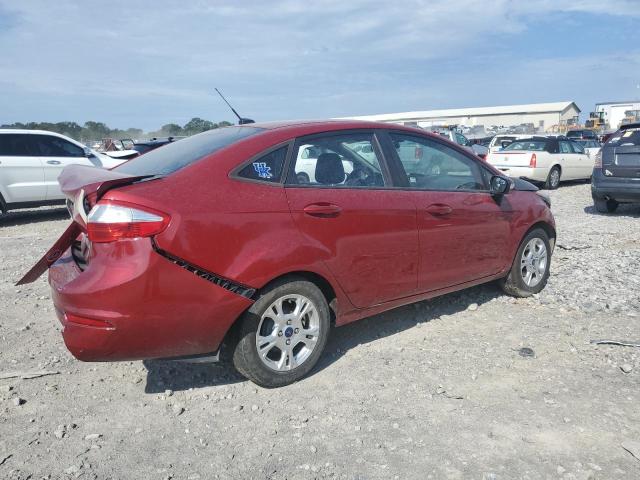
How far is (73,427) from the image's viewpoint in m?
3.14

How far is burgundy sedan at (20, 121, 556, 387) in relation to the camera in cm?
296

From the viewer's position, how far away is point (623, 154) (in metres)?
9.48

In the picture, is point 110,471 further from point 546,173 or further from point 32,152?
point 546,173

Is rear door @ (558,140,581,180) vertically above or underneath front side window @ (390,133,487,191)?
underneath

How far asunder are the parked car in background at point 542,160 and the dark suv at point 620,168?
483cm

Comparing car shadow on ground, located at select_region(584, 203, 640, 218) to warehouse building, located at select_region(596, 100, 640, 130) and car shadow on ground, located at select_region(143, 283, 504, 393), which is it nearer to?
car shadow on ground, located at select_region(143, 283, 504, 393)

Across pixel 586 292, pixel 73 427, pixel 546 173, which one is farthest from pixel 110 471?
pixel 546 173

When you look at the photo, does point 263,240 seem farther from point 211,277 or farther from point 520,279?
point 520,279

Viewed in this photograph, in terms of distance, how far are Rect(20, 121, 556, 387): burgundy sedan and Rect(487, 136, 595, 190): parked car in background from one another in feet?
36.2

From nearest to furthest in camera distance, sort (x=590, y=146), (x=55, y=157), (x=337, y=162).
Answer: (x=337, y=162) < (x=55, y=157) < (x=590, y=146)

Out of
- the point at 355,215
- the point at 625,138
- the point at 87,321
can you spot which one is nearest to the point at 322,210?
the point at 355,215

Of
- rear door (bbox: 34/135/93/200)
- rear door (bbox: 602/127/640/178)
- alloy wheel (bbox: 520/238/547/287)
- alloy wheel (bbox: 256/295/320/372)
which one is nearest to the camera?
alloy wheel (bbox: 256/295/320/372)

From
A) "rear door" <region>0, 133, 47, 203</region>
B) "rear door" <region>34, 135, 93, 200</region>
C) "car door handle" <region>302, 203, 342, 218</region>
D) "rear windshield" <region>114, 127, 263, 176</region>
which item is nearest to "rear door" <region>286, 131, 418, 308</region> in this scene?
"car door handle" <region>302, 203, 342, 218</region>

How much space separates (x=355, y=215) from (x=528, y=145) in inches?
522
